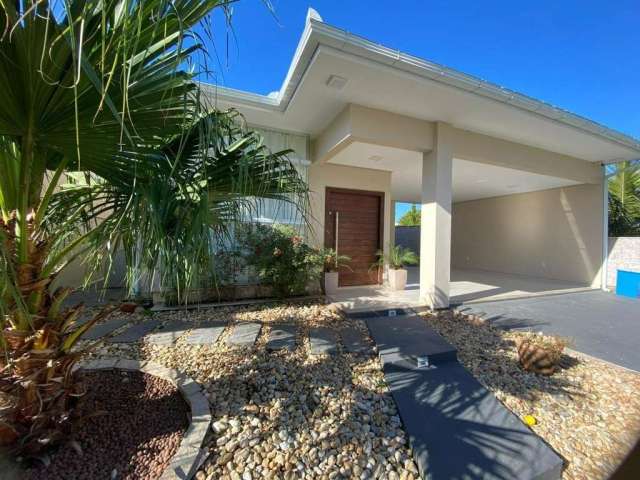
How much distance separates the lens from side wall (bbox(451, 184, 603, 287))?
22.0 ft

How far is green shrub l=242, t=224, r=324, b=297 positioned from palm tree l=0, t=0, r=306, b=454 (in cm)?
294

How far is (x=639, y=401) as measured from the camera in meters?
2.18

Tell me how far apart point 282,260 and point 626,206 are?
11730 mm

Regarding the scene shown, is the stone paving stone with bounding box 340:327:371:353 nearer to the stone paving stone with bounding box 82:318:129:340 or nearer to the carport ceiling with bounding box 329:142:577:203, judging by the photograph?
the stone paving stone with bounding box 82:318:129:340

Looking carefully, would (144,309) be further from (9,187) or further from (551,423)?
(551,423)

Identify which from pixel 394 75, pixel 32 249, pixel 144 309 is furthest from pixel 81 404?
pixel 394 75

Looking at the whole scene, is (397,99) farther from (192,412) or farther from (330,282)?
(192,412)

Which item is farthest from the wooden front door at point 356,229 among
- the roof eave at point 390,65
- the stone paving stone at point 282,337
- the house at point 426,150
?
the stone paving stone at point 282,337

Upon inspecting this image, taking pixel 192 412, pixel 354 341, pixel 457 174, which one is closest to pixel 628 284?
pixel 457 174

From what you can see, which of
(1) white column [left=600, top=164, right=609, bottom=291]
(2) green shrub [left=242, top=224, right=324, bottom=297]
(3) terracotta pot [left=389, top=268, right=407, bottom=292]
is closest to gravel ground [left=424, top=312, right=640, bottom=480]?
(3) terracotta pot [left=389, top=268, right=407, bottom=292]

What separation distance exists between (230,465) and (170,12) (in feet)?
7.88

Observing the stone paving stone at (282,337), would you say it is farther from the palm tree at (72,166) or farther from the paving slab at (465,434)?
the palm tree at (72,166)

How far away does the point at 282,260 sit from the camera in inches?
185

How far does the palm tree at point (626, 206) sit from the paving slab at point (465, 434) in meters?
10.6
